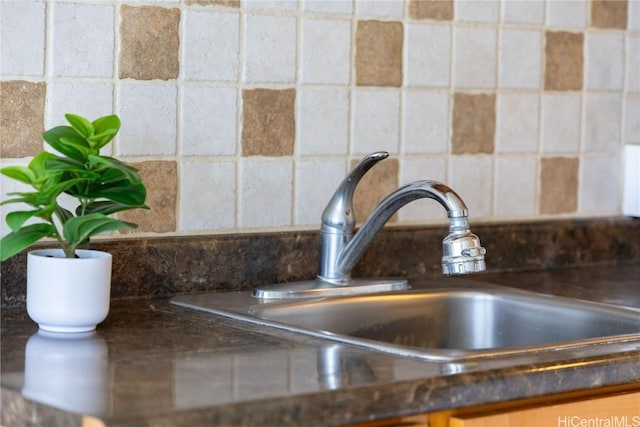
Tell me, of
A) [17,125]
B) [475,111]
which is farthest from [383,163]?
[17,125]

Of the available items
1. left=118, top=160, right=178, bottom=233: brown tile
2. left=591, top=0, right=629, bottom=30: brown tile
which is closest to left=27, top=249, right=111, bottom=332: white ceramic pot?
left=118, top=160, right=178, bottom=233: brown tile

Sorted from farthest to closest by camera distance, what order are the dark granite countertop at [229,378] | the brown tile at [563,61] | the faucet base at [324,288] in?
the brown tile at [563,61]
the faucet base at [324,288]
the dark granite countertop at [229,378]

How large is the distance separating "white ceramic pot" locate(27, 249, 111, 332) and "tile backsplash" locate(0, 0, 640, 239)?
19 cm

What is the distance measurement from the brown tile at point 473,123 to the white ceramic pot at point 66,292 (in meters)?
0.78

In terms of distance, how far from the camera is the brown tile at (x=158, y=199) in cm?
163

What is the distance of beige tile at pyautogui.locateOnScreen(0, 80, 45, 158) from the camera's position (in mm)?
1513

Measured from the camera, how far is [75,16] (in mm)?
1548

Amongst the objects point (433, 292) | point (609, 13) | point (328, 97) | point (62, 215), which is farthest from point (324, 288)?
point (609, 13)

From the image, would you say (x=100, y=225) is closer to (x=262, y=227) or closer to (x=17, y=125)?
(x=17, y=125)

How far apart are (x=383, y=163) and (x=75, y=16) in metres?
0.57

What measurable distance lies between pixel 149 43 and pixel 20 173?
0.35 m

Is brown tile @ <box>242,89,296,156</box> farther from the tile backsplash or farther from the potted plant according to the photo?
the potted plant

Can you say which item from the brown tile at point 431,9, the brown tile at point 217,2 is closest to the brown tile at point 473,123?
the brown tile at point 431,9

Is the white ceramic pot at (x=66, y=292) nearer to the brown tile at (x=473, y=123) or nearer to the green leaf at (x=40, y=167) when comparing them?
the green leaf at (x=40, y=167)
